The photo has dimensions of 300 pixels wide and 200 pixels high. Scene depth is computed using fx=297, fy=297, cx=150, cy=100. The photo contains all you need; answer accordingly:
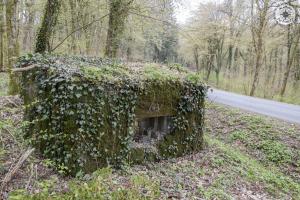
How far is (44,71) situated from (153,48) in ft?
103

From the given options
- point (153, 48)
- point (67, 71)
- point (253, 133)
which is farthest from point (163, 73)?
point (153, 48)

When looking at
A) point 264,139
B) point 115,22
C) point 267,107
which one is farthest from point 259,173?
point 115,22

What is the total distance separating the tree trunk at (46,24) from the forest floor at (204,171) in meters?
1.74

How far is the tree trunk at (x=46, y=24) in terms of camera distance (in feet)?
26.0

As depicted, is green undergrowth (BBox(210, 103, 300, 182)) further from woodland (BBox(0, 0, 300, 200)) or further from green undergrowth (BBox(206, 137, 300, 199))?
green undergrowth (BBox(206, 137, 300, 199))

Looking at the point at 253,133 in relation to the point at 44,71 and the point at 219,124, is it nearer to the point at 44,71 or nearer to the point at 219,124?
the point at 219,124

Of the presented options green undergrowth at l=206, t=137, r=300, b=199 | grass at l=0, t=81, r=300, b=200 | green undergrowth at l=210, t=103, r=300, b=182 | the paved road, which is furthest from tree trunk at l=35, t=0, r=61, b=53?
the paved road

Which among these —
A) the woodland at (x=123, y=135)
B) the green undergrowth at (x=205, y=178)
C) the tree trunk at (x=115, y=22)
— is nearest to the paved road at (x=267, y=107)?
the woodland at (x=123, y=135)

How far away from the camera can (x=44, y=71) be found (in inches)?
217

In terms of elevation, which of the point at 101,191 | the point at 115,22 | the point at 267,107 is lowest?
the point at 101,191

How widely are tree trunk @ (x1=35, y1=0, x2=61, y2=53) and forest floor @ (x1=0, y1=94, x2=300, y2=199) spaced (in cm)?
174

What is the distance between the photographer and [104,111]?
5.66 metres

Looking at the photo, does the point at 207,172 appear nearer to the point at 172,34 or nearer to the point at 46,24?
the point at 46,24

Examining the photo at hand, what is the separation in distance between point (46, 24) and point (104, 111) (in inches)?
150
